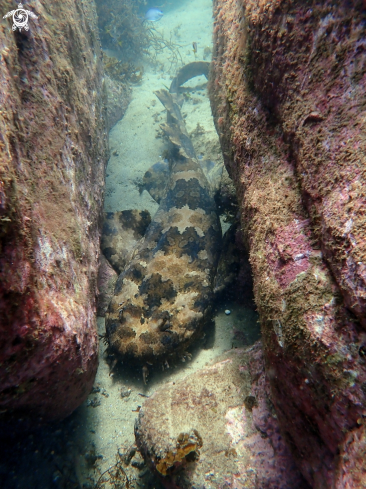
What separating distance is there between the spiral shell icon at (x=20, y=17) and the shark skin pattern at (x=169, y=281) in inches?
126

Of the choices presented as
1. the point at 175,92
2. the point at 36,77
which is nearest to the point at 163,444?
the point at 36,77

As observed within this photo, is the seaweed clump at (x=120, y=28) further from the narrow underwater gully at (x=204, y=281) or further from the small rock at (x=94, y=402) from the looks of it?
the small rock at (x=94, y=402)

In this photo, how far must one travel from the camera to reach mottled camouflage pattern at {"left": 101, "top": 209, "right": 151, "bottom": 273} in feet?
16.7

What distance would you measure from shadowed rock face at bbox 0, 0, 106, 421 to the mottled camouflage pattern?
42.8 inches

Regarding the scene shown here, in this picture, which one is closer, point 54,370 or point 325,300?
point 325,300

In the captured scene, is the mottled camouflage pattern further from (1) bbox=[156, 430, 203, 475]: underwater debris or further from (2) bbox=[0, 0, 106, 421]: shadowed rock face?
(1) bbox=[156, 430, 203, 475]: underwater debris

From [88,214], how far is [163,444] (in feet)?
9.02

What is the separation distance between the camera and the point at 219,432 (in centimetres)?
269

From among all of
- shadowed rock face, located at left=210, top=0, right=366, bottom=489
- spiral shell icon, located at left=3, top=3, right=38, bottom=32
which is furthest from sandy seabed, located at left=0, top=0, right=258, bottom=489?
spiral shell icon, located at left=3, top=3, right=38, bottom=32

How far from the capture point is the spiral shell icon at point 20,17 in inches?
107

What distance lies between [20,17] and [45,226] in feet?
7.30

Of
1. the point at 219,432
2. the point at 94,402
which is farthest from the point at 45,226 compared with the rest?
the point at 94,402

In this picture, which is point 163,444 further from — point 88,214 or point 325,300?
point 88,214

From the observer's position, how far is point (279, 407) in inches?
84.9
